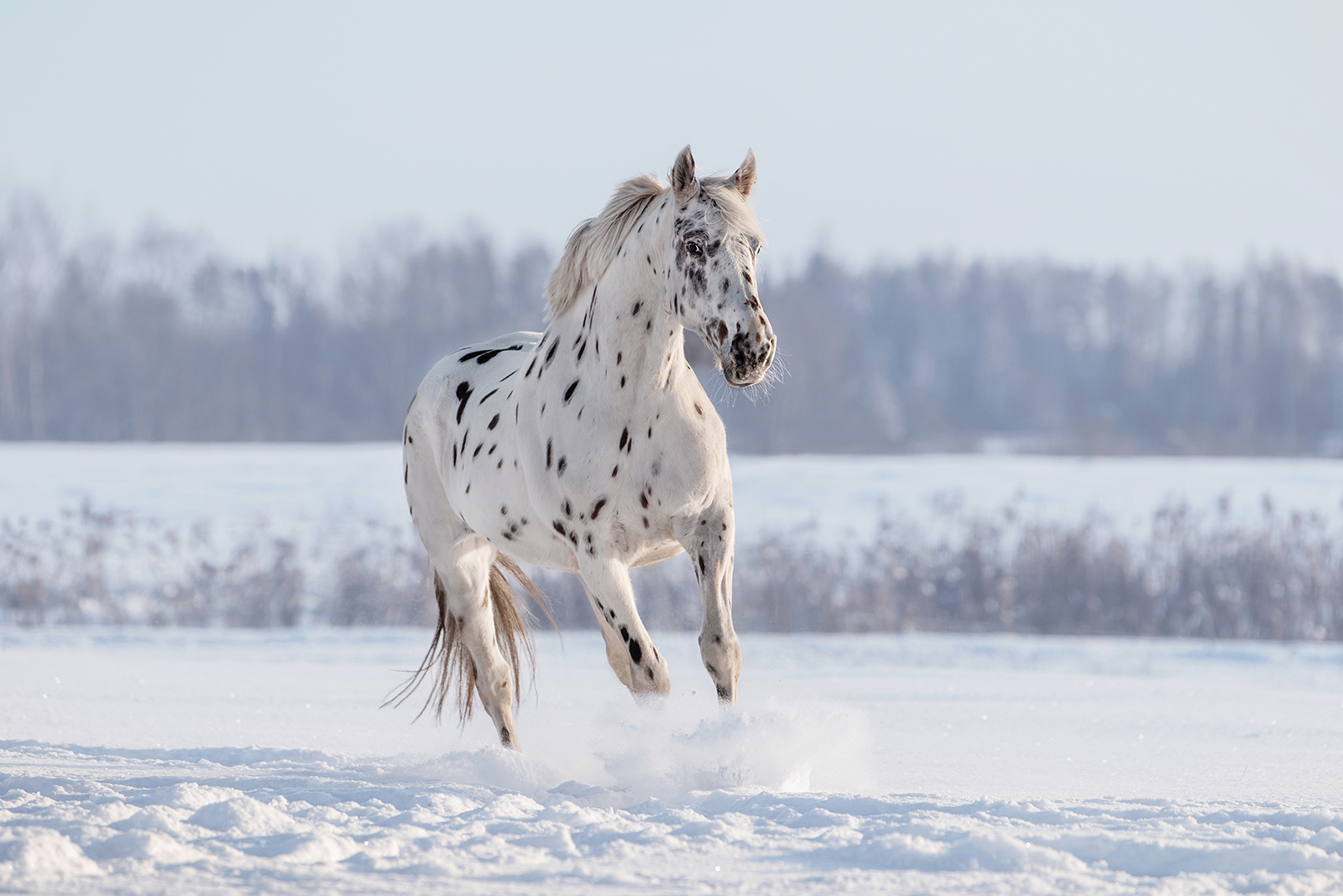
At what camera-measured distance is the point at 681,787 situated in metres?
3.58

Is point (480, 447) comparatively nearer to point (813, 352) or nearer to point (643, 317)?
point (643, 317)

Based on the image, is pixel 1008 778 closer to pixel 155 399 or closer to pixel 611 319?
pixel 611 319

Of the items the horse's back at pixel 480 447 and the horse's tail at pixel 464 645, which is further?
the horse's tail at pixel 464 645

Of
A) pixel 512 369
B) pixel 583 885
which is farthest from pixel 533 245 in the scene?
pixel 583 885

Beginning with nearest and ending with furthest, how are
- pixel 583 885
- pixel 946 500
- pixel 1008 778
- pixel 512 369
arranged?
pixel 583 885 → pixel 1008 778 → pixel 512 369 → pixel 946 500

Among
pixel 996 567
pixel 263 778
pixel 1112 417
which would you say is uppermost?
pixel 1112 417

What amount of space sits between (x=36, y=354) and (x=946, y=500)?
1312 inches

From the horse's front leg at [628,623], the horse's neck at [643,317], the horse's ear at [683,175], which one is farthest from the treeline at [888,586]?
the horse's ear at [683,175]

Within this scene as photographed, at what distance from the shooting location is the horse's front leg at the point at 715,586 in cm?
372

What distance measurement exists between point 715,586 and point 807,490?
1051 cm

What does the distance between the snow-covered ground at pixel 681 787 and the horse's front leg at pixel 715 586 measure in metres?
0.15

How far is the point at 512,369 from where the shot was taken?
4938 millimetres

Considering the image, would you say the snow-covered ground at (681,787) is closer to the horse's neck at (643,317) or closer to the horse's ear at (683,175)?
the horse's neck at (643,317)

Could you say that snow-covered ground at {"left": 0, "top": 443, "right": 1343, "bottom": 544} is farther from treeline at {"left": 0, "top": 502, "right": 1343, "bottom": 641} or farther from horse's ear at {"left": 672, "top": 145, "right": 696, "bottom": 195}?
horse's ear at {"left": 672, "top": 145, "right": 696, "bottom": 195}
